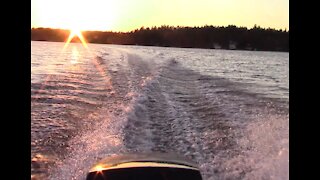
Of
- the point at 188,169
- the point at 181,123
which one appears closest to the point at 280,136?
the point at 181,123

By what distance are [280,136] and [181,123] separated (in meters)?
1.62

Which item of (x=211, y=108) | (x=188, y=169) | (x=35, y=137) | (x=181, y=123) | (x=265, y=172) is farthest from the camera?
(x=211, y=108)

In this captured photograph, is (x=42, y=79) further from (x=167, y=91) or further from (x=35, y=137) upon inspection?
(x=35, y=137)

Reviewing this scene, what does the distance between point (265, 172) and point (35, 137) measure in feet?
9.21

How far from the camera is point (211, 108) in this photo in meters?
8.07
